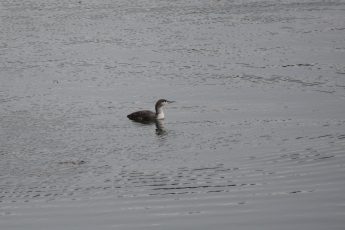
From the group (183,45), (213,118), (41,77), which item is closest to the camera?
(213,118)

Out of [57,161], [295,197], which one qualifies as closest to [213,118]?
[57,161]

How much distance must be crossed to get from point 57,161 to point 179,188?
4297 mm

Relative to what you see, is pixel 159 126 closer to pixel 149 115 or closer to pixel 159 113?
pixel 149 115

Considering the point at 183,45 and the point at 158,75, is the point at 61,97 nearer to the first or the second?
the point at 158,75

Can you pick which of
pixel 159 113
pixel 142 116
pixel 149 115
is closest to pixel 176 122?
pixel 159 113

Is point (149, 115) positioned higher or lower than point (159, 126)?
higher

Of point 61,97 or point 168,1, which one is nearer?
point 61,97

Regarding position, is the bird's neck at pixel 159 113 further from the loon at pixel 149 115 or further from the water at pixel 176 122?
the water at pixel 176 122

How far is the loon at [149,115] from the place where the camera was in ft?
89.6

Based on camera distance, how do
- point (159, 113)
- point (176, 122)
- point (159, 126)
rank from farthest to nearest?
point (159, 113)
point (176, 122)
point (159, 126)

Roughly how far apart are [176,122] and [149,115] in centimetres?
104

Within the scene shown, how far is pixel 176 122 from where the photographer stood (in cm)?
2712

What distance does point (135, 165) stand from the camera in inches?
829

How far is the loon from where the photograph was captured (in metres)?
27.3
